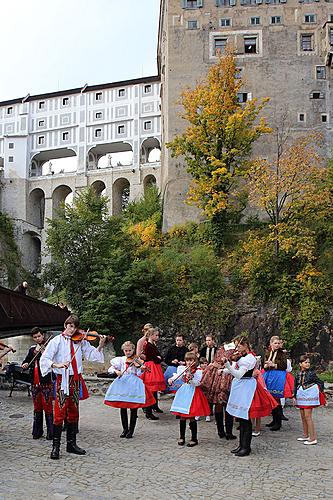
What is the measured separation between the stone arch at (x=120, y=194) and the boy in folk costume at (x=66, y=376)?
156 feet

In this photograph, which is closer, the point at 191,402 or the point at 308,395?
the point at 191,402

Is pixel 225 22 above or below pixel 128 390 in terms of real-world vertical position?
above

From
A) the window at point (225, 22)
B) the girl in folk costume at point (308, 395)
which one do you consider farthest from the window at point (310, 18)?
the girl in folk costume at point (308, 395)

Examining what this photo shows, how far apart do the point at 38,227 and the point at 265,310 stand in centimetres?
3786

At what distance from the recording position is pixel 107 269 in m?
23.6

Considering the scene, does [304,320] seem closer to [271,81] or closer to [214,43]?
[271,81]

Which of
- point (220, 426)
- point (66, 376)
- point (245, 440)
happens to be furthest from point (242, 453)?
point (66, 376)

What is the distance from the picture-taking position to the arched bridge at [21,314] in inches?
450

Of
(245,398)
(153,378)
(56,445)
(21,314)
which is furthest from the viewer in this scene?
(21,314)

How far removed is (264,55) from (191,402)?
35.8 metres

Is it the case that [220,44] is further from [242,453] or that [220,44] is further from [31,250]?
[242,453]

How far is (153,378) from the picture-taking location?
10.5m

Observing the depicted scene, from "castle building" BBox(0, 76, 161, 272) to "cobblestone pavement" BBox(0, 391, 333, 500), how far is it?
45.8m

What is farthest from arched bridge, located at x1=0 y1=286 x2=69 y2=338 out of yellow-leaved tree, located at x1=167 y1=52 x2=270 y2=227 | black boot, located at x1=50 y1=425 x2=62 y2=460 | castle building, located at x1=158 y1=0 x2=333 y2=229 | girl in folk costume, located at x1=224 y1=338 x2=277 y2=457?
castle building, located at x1=158 y1=0 x2=333 y2=229
